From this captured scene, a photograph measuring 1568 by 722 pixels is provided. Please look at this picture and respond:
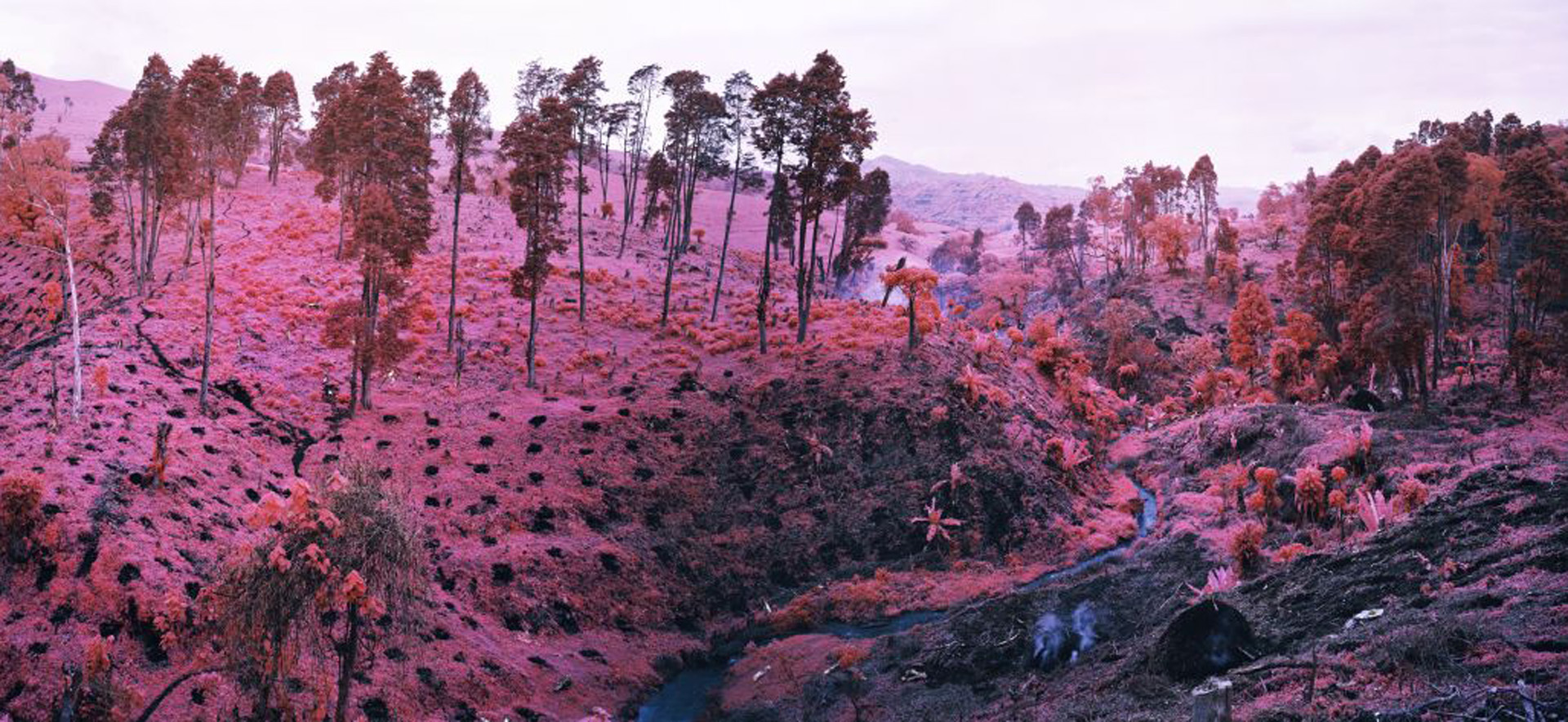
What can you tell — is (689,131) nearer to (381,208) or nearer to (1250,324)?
(381,208)

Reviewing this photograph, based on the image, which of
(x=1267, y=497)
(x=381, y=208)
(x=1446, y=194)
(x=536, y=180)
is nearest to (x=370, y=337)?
(x=381, y=208)

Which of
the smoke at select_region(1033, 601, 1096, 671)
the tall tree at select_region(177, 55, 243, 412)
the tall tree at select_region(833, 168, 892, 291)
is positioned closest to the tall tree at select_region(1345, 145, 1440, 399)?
the smoke at select_region(1033, 601, 1096, 671)

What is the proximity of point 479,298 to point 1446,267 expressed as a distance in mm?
58069

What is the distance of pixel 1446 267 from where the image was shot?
51594 mm

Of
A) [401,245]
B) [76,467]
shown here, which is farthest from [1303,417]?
[76,467]

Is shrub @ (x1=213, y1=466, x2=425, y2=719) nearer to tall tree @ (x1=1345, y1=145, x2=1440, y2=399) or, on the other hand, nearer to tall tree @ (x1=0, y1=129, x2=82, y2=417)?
tall tree @ (x1=0, y1=129, x2=82, y2=417)

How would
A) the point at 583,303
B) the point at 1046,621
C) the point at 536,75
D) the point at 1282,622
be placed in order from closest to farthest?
the point at 1282,622 → the point at 1046,621 → the point at 583,303 → the point at 536,75

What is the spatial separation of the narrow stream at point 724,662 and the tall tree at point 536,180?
21.5 meters

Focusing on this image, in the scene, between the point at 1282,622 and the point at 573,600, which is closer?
the point at 1282,622

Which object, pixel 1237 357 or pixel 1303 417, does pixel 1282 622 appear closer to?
pixel 1303 417

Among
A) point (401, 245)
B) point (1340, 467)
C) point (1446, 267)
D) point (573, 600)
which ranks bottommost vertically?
point (573, 600)

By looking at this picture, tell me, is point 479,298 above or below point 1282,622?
above

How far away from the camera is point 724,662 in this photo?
36.9 meters

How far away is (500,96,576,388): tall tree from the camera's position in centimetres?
5069
